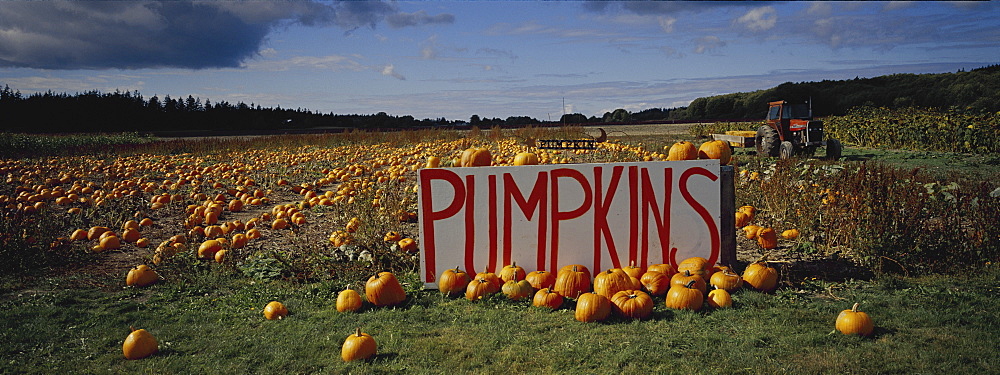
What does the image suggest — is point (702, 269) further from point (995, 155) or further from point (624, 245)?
point (995, 155)

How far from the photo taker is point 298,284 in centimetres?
520

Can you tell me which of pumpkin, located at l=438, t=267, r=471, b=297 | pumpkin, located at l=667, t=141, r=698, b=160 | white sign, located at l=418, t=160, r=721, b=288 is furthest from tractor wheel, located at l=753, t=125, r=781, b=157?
pumpkin, located at l=438, t=267, r=471, b=297

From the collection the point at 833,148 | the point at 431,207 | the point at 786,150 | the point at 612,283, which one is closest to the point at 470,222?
the point at 431,207

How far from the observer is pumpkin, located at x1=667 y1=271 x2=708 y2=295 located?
4392 millimetres

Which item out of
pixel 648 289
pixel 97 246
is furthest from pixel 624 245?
pixel 97 246

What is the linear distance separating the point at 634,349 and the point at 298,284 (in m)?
3.04

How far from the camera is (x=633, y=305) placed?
413 cm

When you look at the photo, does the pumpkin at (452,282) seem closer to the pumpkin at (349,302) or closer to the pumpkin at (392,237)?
the pumpkin at (349,302)

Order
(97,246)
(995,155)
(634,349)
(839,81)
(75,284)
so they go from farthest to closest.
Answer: (839,81) → (995,155) → (97,246) → (75,284) → (634,349)

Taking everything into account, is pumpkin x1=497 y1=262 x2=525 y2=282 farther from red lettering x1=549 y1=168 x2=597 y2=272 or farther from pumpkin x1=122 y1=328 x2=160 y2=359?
pumpkin x1=122 y1=328 x2=160 y2=359

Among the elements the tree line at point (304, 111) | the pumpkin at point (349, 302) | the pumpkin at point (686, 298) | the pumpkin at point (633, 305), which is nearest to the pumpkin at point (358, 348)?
the pumpkin at point (349, 302)

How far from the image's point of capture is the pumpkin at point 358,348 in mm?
3508

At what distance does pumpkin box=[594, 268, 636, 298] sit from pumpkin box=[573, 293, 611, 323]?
0.25 metres

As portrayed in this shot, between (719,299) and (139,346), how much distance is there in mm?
3871
